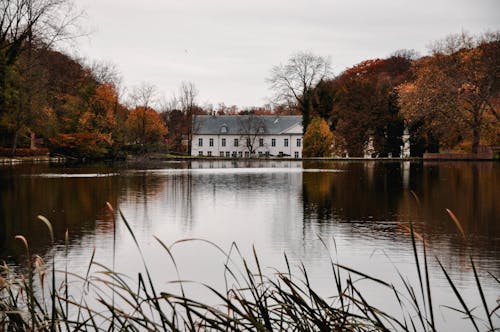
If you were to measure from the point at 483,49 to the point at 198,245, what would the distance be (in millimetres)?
47956

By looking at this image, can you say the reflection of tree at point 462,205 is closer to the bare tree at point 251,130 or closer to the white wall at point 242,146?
the bare tree at point 251,130

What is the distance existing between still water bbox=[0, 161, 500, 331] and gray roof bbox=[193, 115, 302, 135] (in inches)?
2481

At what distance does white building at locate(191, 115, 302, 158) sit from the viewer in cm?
8588

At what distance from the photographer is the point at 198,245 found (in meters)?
10.6

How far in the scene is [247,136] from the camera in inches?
3381

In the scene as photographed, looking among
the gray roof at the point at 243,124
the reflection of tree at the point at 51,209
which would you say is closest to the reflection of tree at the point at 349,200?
the reflection of tree at the point at 51,209

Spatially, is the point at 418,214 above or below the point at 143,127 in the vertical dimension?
below

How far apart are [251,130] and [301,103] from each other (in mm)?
13136

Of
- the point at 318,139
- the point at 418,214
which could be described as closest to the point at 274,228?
the point at 418,214

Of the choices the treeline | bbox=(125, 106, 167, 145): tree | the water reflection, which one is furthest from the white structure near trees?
the water reflection

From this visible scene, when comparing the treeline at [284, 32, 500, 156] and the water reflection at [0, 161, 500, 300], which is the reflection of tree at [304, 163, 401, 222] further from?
the treeline at [284, 32, 500, 156]

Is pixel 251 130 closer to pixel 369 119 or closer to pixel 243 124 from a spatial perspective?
pixel 243 124

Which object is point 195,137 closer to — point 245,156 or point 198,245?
point 245,156

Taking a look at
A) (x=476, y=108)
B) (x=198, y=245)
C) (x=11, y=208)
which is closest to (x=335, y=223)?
(x=198, y=245)
